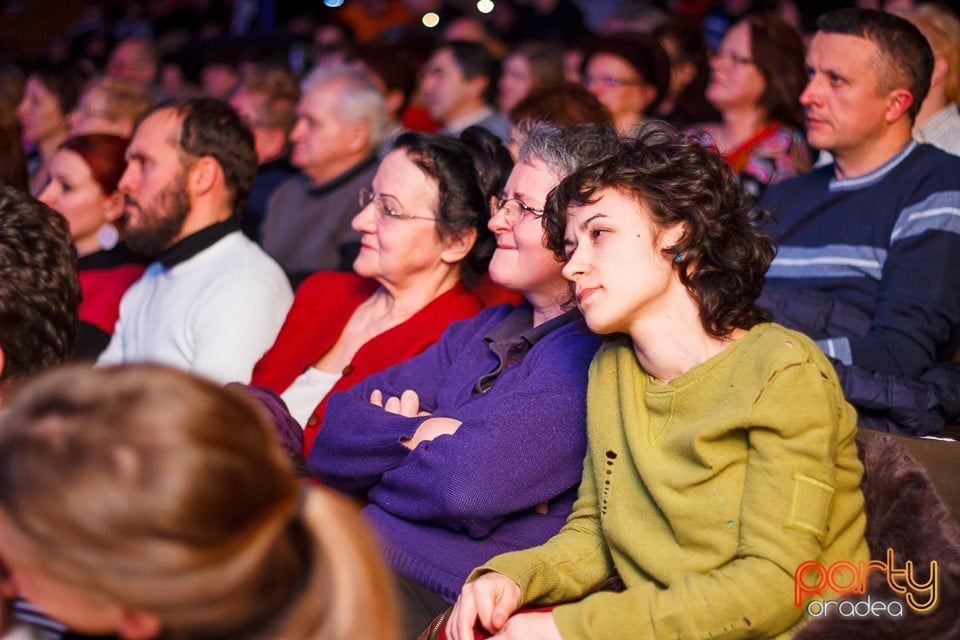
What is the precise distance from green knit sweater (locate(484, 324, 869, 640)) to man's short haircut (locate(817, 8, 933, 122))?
1460 mm

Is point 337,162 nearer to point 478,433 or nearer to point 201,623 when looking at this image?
point 478,433

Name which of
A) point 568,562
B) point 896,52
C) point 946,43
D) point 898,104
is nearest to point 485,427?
point 568,562

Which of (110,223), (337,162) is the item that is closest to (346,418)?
(110,223)

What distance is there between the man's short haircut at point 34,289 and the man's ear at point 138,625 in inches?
43.9

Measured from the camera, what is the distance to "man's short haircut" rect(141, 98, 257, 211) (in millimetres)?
Answer: 3531

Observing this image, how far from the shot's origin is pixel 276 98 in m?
5.60

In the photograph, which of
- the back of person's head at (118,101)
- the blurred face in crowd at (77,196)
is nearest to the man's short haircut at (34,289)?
the blurred face in crowd at (77,196)

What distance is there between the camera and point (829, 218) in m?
3.04

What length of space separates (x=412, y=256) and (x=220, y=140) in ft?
3.04

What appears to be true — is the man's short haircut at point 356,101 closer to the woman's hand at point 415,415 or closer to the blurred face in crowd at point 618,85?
the blurred face in crowd at point 618,85

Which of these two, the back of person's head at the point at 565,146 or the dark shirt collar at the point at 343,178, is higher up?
the back of person's head at the point at 565,146

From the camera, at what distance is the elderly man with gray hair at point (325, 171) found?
14.7 feet

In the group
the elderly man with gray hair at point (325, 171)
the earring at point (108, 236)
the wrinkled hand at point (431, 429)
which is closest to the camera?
the wrinkled hand at point (431, 429)

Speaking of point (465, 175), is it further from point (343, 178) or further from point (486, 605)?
point (343, 178)
